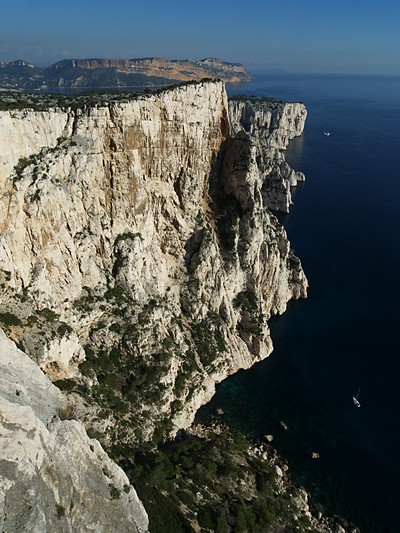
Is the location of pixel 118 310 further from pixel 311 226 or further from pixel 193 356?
pixel 311 226

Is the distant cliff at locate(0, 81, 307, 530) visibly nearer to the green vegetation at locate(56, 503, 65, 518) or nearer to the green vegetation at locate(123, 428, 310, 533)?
the green vegetation at locate(56, 503, 65, 518)

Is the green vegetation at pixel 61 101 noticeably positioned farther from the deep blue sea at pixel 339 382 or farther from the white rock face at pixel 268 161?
the deep blue sea at pixel 339 382

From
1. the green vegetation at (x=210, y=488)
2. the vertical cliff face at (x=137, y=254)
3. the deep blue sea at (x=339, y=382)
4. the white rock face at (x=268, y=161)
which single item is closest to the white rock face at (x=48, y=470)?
the green vegetation at (x=210, y=488)

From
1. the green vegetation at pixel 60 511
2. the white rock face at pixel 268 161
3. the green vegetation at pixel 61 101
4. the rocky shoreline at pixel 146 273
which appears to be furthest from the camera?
the white rock face at pixel 268 161

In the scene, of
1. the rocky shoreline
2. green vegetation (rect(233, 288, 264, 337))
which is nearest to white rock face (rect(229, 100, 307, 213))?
the rocky shoreline

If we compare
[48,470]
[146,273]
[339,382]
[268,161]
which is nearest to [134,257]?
[146,273]

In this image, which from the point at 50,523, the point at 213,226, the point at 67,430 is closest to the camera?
the point at 50,523

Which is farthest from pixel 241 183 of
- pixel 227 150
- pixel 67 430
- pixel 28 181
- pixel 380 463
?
pixel 67 430
